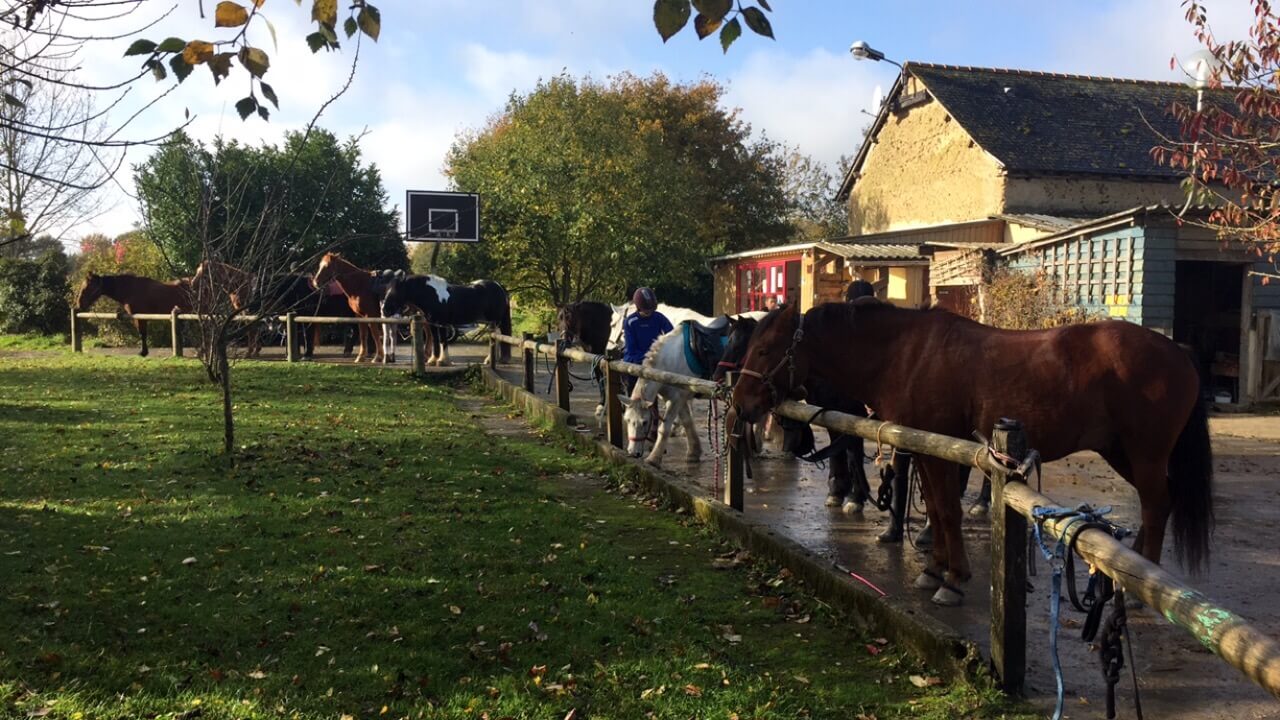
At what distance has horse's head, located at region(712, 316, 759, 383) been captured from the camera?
20.8 ft

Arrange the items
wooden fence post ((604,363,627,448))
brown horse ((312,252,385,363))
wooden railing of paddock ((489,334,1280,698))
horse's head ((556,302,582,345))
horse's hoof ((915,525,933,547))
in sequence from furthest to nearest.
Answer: brown horse ((312,252,385,363))
horse's head ((556,302,582,345))
wooden fence post ((604,363,627,448))
horse's hoof ((915,525,933,547))
wooden railing of paddock ((489,334,1280,698))

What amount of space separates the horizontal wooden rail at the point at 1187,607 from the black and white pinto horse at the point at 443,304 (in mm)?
15560

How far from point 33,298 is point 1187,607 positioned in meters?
29.1

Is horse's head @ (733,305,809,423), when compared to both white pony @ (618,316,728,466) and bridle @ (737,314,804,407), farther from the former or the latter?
white pony @ (618,316,728,466)

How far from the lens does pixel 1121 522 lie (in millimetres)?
6656

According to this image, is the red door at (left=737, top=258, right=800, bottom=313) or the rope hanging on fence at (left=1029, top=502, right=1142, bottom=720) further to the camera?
the red door at (left=737, top=258, right=800, bottom=313)

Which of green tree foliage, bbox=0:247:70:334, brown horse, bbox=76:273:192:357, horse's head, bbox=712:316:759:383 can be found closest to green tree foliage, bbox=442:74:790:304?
brown horse, bbox=76:273:192:357

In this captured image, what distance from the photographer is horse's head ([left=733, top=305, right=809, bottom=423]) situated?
5.32m

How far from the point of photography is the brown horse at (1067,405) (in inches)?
187

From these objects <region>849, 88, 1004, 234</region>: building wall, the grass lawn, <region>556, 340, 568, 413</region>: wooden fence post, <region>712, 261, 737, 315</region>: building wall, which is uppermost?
<region>849, 88, 1004, 234</region>: building wall

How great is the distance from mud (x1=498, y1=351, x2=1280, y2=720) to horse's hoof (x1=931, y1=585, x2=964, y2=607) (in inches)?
1.7

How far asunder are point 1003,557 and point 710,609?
1.64 m

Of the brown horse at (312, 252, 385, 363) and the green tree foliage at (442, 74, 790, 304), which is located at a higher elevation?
the green tree foliage at (442, 74, 790, 304)

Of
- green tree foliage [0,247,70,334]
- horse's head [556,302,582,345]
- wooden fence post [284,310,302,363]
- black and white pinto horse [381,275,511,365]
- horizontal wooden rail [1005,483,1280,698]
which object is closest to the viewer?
horizontal wooden rail [1005,483,1280,698]
